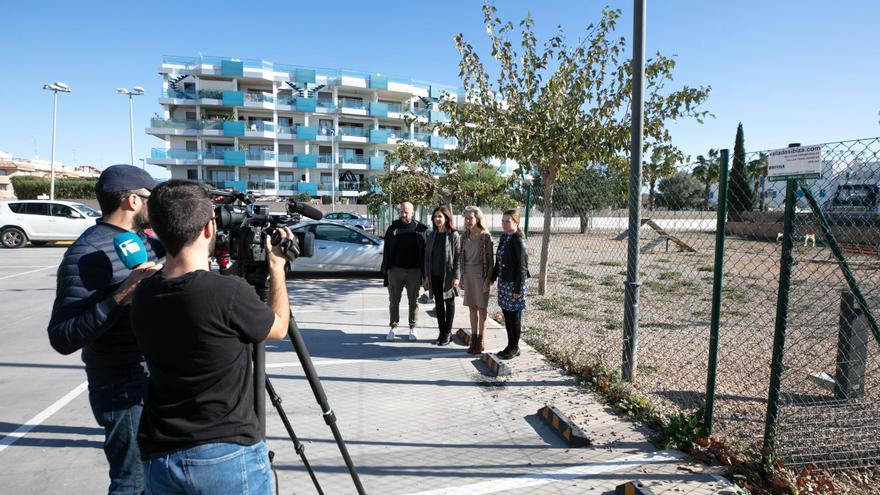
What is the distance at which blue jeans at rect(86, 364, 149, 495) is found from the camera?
2.28 meters

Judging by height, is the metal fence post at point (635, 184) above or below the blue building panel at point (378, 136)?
below

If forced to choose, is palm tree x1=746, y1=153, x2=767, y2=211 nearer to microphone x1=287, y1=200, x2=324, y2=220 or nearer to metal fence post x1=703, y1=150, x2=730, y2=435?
metal fence post x1=703, y1=150, x2=730, y2=435

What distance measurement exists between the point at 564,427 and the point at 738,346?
406 cm

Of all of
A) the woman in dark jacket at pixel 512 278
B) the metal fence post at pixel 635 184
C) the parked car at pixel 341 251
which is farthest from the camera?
the parked car at pixel 341 251

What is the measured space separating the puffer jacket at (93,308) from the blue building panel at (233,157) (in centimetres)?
4965

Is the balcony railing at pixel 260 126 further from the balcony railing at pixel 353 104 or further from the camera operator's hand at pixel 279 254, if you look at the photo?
the camera operator's hand at pixel 279 254

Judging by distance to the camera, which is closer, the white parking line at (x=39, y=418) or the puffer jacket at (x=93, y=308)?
the puffer jacket at (x=93, y=308)

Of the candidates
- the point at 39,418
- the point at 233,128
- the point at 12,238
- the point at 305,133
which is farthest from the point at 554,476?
the point at 305,133

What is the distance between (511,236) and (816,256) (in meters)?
2.75

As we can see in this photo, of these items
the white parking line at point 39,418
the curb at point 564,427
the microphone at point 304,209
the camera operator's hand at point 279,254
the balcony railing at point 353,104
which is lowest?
the white parking line at point 39,418

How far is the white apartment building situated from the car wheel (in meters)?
29.5

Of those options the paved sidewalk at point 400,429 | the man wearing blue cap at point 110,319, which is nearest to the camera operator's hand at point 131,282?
the man wearing blue cap at point 110,319

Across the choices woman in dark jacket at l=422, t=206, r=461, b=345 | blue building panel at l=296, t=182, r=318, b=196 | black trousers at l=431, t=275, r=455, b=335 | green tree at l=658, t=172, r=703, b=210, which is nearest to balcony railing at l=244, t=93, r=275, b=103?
blue building panel at l=296, t=182, r=318, b=196

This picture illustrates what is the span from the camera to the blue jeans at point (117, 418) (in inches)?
89.6
